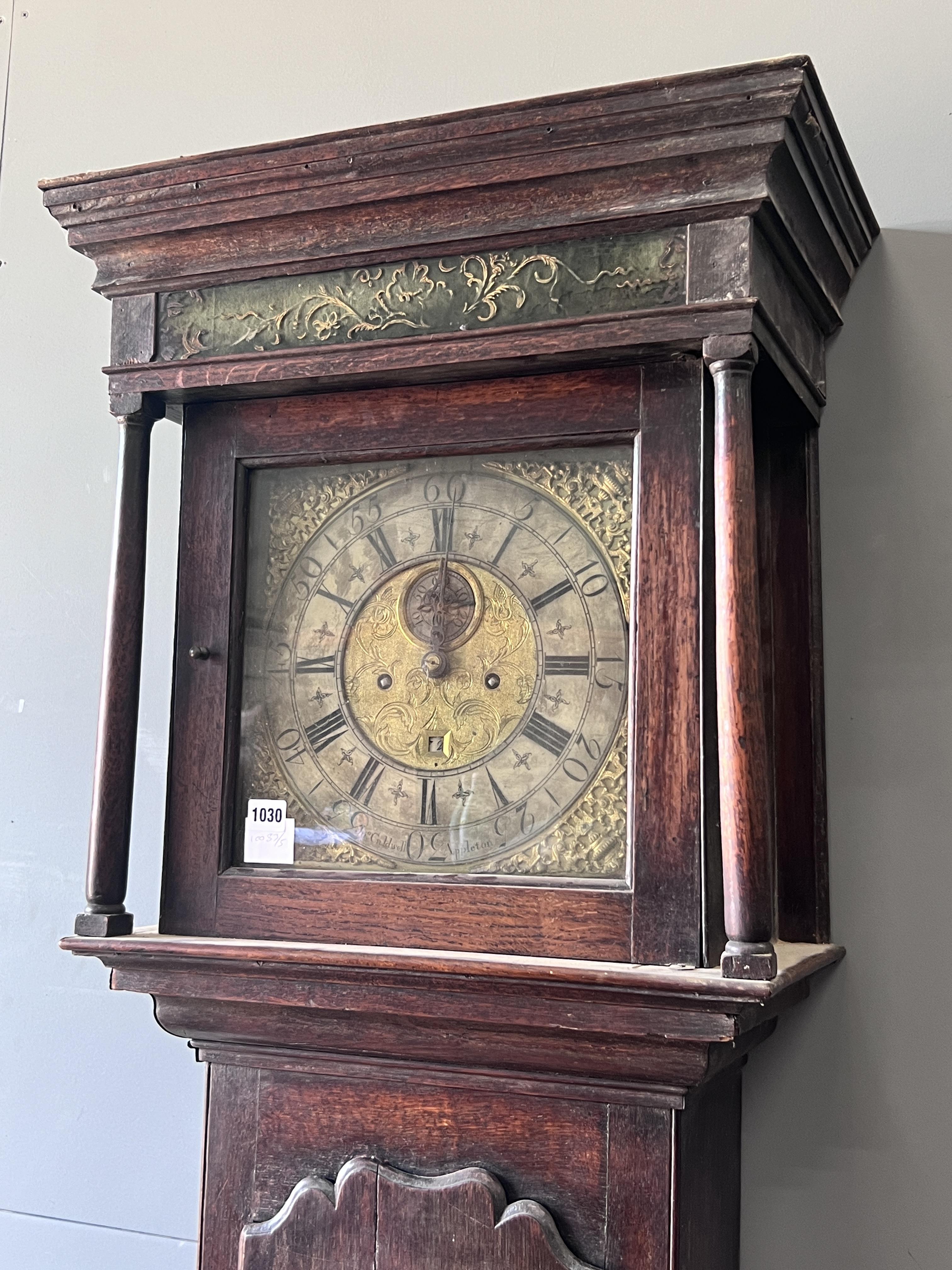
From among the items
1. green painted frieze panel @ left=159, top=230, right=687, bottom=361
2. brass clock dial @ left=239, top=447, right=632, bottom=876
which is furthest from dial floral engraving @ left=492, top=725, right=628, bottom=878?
green painted frieze panel @ left=159, top=230, right=687, bottom=361

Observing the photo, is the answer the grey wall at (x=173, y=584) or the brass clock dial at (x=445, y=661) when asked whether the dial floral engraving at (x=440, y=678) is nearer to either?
the brass clock dial at (x=445, y=661)

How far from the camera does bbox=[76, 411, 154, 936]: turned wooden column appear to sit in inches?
49.7

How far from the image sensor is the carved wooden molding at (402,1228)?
1.13 metres

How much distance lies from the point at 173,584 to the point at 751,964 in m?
0.94

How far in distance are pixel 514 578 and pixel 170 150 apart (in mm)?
917

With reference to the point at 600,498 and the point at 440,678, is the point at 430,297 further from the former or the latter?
the point at 440,678

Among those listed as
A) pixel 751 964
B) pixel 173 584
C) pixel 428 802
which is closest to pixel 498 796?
pixel 428 802

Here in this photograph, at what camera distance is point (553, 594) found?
47.3 inches

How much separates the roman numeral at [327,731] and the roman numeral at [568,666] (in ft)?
0.70

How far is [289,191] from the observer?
1.22 metres

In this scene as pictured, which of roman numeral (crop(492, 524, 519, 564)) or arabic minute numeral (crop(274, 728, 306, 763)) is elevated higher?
roman numeral (crop(492, 524, 519, 564))

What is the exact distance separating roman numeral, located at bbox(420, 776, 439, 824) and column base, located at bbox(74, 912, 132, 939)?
32cm

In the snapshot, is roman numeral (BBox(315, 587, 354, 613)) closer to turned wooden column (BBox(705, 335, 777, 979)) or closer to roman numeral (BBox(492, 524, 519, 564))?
roman numeral (BBox(492, 524, 519, 564))

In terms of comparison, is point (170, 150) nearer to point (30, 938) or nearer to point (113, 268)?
point (113, 268)
